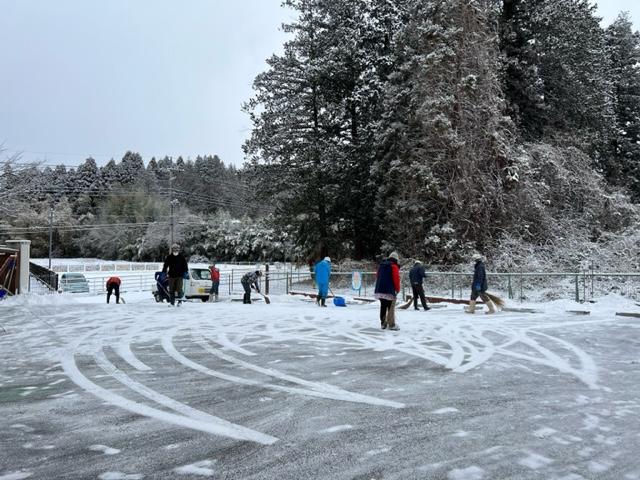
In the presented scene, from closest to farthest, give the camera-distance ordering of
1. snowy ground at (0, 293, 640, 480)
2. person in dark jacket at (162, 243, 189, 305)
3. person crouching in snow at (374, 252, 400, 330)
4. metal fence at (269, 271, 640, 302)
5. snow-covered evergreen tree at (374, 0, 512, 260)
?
snowy ground at (0, 293, 640, 480) < person crouching in snow at (374, 252, 400, 330) < person in dark jacket at (162, 243, 189, 305) < metal fence at (269, 271, 640, 302) < snow-covered evergreen tree at (374, 0, 512, 260)

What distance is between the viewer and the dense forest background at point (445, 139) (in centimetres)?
2420

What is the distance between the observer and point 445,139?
80.1 feet

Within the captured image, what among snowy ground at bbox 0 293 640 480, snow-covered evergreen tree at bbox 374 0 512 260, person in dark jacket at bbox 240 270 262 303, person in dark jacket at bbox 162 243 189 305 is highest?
snow-covered evergreen tree at bbox 374 0 512 260

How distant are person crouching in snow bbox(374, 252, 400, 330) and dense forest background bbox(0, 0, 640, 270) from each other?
1333 centimetres

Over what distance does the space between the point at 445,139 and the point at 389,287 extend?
616 inches

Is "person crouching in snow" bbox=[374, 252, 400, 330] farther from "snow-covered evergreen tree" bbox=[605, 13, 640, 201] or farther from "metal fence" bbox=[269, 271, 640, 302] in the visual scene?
"snow-covered evergreen tree" bbox=[605, 13, 640, 201]

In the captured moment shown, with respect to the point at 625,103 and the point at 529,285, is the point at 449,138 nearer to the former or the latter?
the point at 529,285

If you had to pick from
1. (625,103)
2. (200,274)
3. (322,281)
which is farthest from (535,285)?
(625,103)

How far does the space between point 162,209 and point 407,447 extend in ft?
284

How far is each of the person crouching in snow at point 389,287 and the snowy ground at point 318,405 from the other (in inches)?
25.6

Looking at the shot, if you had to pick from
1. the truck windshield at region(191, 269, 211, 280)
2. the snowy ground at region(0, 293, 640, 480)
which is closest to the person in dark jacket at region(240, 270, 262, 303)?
the truck windshield at region(191, 269, 211, 280)

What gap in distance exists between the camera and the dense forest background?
79.4ft

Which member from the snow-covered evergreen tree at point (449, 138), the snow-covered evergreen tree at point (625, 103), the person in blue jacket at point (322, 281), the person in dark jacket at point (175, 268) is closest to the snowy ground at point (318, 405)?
the person in dark jacket at point (175, 268)

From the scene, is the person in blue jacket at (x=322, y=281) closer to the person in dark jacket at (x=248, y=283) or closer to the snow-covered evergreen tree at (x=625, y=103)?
the person in dark jacket at (x=248, y=283)
